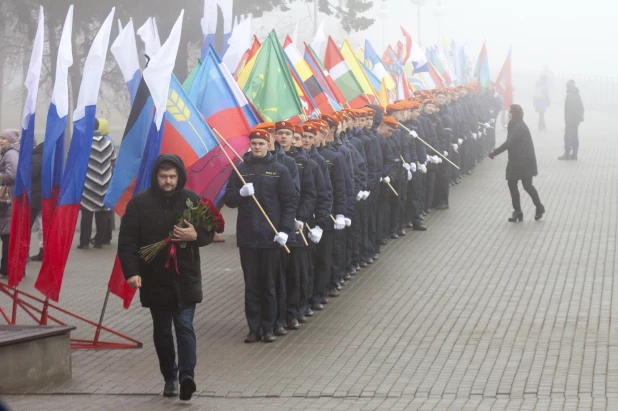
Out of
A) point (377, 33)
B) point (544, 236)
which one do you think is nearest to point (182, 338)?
point (544, 236)

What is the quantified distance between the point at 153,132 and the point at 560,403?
4.06 meters

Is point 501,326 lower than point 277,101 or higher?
lower

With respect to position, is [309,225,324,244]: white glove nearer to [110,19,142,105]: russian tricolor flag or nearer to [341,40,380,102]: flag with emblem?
[110,19,142,105]: russian tricolor flag

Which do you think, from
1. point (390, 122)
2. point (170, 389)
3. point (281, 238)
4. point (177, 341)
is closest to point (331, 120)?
point (390, 122)

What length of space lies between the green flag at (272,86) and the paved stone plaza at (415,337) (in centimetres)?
192

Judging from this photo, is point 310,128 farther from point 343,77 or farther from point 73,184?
point 343,77

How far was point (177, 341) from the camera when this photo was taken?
8969 mm

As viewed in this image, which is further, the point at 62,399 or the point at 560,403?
the point at 62,399

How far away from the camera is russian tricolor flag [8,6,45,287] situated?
10422 mm

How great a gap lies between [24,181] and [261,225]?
2.00m

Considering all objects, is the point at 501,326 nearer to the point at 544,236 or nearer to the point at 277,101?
the point at 277,101

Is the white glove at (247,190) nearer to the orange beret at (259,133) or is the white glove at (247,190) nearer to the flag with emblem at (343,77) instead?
the orange beret at (259,133)

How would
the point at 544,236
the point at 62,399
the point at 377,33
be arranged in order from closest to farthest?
the point at 62,399 → the point at 544,236 → the point at 377,33

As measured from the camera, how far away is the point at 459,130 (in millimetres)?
23344
